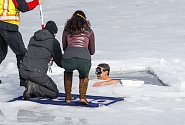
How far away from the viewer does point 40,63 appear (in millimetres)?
8539

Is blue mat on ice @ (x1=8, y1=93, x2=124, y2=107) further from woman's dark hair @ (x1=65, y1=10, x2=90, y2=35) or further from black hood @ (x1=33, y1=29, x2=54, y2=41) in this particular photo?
woman's dark hair @ (x1=65, y1=10, x2=90, y2=35)

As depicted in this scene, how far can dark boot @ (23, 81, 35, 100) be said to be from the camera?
848 cm

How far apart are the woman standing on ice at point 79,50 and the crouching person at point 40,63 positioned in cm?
40

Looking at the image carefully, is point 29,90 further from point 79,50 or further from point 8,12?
point 8,12

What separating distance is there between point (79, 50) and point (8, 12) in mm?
1892

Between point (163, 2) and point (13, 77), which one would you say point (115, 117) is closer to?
point (13, 77)

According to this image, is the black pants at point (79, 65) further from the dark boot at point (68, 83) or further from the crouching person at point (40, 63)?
the crouching person at point (40, 63)

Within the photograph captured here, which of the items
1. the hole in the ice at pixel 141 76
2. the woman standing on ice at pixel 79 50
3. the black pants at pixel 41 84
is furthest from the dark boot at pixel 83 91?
the hole in the ice at pixel 141 76

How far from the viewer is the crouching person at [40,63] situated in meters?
8.52

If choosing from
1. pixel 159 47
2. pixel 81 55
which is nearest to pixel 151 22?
pixel 159 47

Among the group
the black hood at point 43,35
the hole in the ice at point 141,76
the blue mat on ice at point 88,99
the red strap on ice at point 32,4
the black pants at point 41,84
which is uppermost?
the red strap on ice at point 32,4

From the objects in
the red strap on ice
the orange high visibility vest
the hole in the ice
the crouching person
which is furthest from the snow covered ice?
the red strap on ice

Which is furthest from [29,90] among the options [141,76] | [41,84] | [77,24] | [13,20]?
[141,76]

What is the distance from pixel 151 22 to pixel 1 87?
350 inches
